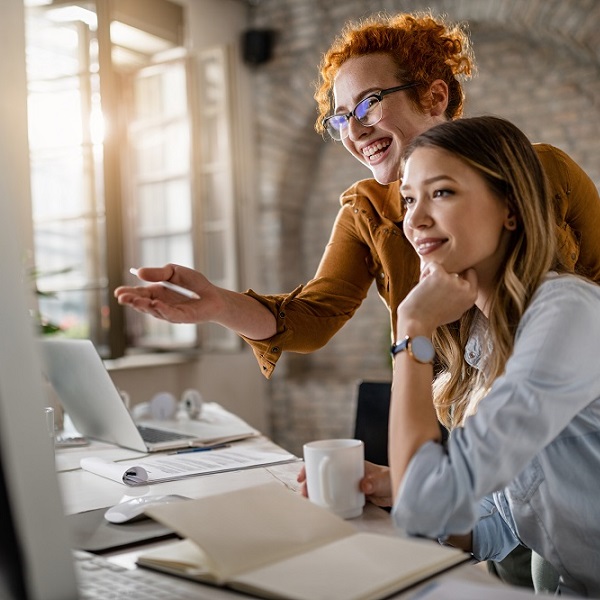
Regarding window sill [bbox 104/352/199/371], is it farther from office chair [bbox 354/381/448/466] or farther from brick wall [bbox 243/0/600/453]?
office chair [bbox 354/381/448/466]

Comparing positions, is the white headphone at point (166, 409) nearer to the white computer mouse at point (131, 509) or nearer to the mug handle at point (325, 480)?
the white computer mouse at point (131, 509)

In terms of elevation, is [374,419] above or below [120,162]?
below

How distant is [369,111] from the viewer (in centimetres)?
181

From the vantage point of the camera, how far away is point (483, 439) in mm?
983

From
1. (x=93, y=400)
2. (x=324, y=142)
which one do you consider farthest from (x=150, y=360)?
(x=93, y=400)

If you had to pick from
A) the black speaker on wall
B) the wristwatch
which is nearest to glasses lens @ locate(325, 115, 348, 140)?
the wristwatch

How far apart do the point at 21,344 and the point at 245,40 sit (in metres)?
4.59

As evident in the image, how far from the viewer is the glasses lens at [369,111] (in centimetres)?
180

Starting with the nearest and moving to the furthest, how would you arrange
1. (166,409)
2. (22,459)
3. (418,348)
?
(22,459), (418,348), (166,409)

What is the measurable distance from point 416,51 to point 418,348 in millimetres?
1005

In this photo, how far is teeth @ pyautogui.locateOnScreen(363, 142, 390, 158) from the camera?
1.84 m

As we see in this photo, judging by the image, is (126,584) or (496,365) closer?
(126,584)

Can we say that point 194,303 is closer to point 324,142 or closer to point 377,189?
point 377,189

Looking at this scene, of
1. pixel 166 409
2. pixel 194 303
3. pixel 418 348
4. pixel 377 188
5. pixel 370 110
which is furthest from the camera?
pixel 166 409
